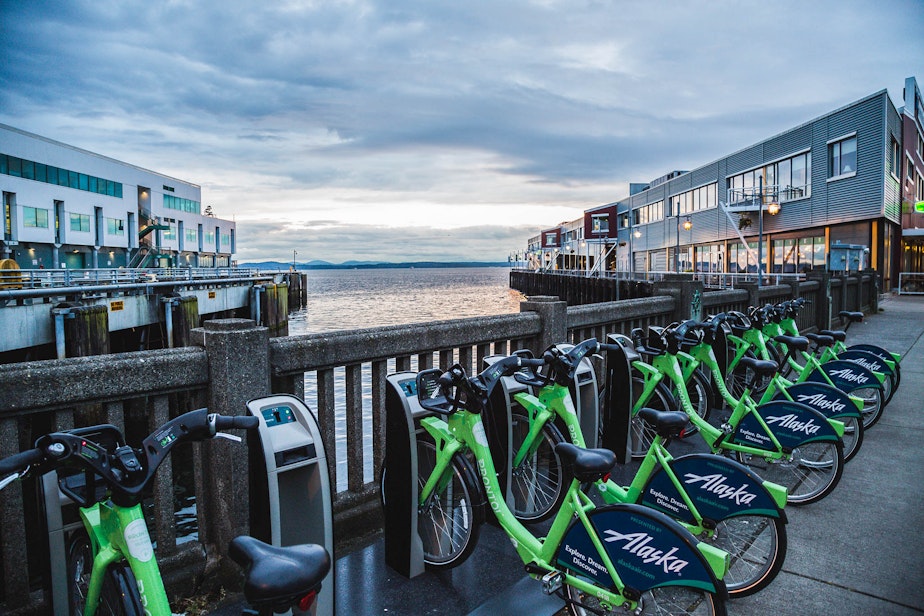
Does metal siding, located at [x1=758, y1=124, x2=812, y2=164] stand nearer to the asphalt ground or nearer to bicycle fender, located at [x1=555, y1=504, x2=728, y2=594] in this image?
the asphalt ground

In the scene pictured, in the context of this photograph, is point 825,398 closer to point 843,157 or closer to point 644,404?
point 644,404

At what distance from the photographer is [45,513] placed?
2.33 meters

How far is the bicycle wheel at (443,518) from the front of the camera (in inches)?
133

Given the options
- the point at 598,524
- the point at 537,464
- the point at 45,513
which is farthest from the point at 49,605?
the point at 537,464

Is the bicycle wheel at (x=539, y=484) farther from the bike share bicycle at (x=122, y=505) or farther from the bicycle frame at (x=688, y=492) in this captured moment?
the bike share bicycle at (x=122, y=505)

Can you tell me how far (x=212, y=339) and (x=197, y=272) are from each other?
127 feet

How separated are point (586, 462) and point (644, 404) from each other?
9.32ft

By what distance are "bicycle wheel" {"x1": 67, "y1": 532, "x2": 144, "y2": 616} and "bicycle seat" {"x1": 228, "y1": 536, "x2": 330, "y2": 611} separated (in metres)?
0.73

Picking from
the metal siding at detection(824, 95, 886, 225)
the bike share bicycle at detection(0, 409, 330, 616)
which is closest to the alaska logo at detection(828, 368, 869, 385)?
the bike share bicycle at detection(0, 409, 330, 616)

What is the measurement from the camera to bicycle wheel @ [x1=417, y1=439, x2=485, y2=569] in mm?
3369

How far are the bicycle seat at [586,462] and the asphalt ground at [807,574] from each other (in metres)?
0.96

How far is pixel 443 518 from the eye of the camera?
3.53 meters

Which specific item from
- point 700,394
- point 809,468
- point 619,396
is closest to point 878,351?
point 700,394

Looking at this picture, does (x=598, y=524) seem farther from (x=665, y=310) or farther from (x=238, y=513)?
(x=665, y=310)
